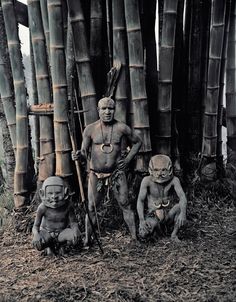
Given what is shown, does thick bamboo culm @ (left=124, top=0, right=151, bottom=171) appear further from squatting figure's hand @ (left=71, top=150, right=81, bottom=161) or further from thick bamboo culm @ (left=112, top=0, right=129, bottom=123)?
squatting figure's hand @ (left=71, top=150, right=81, bottom=161)

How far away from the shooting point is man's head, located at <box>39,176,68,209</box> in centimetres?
362

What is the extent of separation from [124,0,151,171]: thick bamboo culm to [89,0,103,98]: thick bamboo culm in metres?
0.45

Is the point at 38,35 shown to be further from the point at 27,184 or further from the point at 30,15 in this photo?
the point at 27,184

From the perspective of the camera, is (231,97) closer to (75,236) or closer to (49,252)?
(75,236)

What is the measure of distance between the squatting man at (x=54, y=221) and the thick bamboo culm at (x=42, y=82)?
0.75 m

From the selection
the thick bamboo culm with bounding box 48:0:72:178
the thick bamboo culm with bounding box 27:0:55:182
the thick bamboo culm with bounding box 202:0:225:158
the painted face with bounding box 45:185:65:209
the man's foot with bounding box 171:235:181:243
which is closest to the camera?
the painted face with bounding box 45:185:65:209

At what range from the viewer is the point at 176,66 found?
4.95 metres

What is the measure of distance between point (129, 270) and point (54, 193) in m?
0.88

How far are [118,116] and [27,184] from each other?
1276 mm

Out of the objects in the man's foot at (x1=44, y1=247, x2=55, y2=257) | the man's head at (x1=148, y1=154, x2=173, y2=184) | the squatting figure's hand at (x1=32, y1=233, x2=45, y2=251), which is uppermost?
the man's head at (x1=148, y1=154, x2=173, y2=184)

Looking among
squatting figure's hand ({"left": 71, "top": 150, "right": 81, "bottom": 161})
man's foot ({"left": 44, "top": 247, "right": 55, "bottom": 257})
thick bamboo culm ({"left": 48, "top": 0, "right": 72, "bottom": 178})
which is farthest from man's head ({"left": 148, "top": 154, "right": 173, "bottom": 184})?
man's foot ({"left": 44, "top": 247, "right": 55, "bottom": 257})

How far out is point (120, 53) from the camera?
168 inches

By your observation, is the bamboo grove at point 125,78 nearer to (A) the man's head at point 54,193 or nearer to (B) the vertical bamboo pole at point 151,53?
(B) the vertical bamboo pole at point 151,53

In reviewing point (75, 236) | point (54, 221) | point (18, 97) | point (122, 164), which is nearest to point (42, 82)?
point (18, 97)
